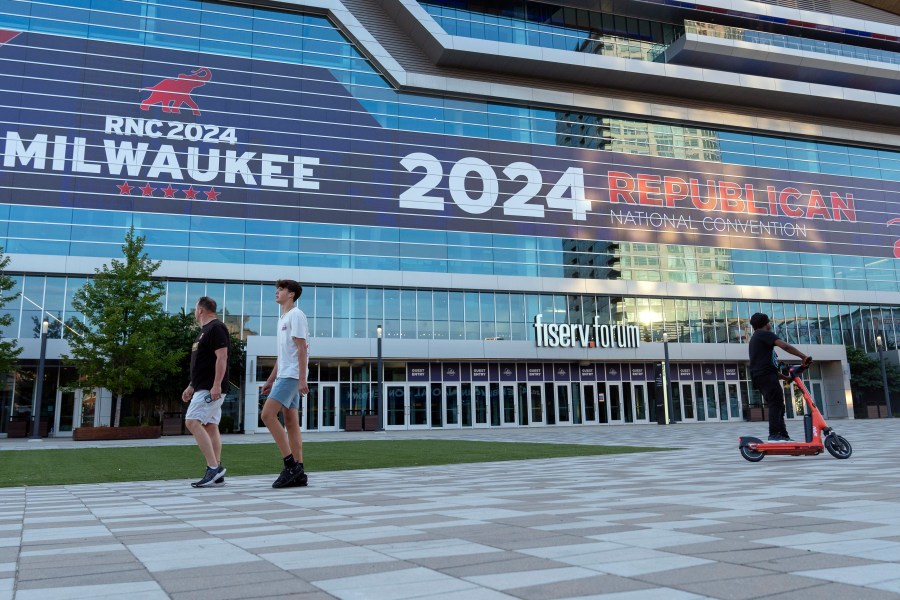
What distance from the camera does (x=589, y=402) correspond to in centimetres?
3978

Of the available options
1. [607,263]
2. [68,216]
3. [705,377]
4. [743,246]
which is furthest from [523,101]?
[68,216]

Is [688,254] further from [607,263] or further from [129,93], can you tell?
[129,93]

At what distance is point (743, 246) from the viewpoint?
44.0m

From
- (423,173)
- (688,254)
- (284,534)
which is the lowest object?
(284,534)

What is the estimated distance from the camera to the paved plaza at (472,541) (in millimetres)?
2643

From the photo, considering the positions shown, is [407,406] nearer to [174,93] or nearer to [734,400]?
[174,93]

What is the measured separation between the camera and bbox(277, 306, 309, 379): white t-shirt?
7.50m

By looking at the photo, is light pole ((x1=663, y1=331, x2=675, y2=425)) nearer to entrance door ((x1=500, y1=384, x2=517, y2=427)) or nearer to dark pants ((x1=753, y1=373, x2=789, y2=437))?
entrance door ((x1=500, y1=384, x2=517, y2=427))

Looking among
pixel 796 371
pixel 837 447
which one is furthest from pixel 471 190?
pixel 837 447

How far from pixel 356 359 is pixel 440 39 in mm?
17850

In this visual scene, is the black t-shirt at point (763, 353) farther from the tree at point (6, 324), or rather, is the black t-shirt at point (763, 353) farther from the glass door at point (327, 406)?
the tree at point (6, 324)

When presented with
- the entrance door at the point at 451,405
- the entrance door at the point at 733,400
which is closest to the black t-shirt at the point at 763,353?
the entrance door at the point at 451,405

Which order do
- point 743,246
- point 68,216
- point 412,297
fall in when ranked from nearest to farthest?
point 68,216 → point 412,297 → point 743,246

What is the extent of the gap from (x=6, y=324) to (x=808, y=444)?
101 feet
